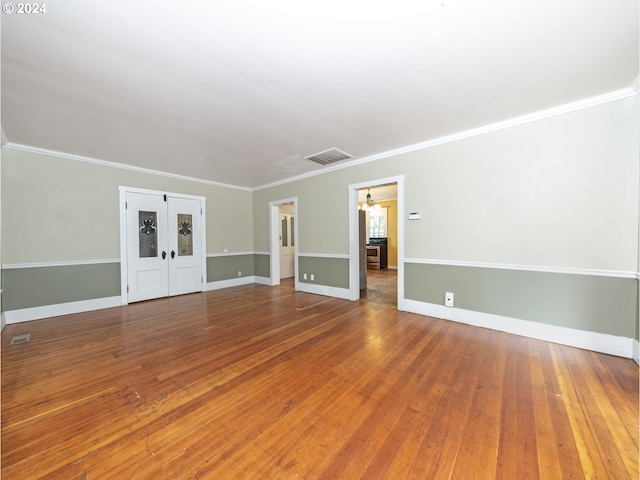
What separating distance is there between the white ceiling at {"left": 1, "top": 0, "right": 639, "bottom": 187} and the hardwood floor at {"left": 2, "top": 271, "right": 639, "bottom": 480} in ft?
8.90

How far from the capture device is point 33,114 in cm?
279

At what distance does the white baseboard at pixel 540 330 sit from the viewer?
2535mm

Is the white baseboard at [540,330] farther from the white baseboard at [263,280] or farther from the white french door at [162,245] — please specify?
the white french door at [162,245]

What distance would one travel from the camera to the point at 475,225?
11.1 feet

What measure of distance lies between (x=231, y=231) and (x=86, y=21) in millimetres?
4999

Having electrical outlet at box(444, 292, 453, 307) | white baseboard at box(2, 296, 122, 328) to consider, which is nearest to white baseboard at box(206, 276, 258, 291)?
white baseboard at box(2, 296, 122, 328)

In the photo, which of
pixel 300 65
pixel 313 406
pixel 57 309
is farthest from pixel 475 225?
pixel 57 309

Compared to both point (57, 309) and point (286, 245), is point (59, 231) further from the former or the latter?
point (286, 245)

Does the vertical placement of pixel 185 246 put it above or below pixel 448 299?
above

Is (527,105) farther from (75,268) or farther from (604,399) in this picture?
(75,268)

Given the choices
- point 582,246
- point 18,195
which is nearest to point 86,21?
point 18,195

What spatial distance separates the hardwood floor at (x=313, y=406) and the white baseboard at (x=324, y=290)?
164cm

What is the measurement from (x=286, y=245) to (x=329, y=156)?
3625 mm

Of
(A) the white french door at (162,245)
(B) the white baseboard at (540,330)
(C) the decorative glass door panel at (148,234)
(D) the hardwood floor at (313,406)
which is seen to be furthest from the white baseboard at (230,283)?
(B) the white baseboard at (540,330)
